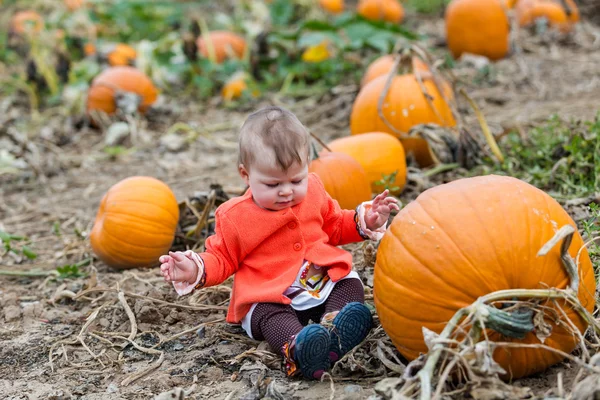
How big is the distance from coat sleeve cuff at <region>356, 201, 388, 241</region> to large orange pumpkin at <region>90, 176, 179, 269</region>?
4.36 feet

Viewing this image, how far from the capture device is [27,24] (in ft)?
27.8

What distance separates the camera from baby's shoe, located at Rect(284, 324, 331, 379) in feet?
8.48

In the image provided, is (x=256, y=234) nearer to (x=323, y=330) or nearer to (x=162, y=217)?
(x=323, y=330)

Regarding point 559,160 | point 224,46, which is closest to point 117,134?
point 224,46

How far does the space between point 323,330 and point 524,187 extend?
0.87 meters

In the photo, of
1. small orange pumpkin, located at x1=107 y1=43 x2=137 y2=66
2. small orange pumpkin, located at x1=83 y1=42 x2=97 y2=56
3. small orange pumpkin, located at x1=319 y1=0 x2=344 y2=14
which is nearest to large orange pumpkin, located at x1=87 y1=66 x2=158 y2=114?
small orange pumpkin, located at x1=107 y1=43 x2=137 y2=66

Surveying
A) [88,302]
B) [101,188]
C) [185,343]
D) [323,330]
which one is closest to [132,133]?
[101,188]

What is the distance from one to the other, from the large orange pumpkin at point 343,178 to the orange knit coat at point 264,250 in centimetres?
85

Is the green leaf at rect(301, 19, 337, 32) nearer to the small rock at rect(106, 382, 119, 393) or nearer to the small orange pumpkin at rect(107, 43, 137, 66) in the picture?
the small orange pumpkin at rect(107, 43, 137, 66)

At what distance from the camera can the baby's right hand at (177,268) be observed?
Result: 2736 mm

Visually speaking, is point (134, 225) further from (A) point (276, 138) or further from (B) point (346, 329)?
(B) point (346, 329)

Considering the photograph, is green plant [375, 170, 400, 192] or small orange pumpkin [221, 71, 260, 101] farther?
small orange pumpkin [221, 71, 260, 101]

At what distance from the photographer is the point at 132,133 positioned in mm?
6910

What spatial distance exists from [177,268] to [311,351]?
603 mm
